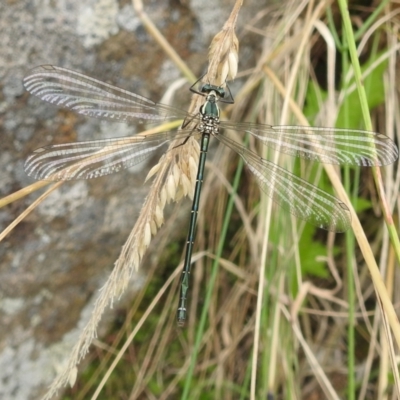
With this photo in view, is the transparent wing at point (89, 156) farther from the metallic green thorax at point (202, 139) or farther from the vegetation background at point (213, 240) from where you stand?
the vegetation background at point (213, 240)

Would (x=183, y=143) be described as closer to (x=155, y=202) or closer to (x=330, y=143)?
(x=155, y=202)

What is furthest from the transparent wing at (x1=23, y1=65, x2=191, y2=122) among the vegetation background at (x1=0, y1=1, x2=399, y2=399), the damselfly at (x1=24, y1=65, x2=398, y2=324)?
the vegetation background at (x1=0, y1=1, x2=399, y2=399)

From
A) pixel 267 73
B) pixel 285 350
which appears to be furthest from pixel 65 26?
pixel 285 350

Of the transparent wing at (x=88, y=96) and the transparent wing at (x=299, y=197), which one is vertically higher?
the transparent wing at (x=88, y=96)

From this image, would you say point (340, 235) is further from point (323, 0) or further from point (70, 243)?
point (70, 243)

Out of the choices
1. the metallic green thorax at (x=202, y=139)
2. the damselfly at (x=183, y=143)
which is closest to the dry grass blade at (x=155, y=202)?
the damselfly at (x=183, y=143)
